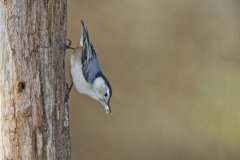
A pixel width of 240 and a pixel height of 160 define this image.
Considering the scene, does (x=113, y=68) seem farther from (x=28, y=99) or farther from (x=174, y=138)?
(x=28, y=99)

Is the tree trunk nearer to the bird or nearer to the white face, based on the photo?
the bird

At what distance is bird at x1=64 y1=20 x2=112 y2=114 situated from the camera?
4105 millimetres

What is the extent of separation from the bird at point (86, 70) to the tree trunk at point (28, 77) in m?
0.81

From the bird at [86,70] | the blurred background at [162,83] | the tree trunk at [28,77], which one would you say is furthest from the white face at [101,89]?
the blurred background at [162,83]

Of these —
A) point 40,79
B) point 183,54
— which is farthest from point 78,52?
point 183,54

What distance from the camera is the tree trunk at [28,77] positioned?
3156 millimetres

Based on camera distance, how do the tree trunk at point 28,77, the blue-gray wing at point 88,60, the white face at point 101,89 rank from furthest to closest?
the white face at point 101,89
the blue-gray wing at point 88,60
the tree trunk at point 28,77

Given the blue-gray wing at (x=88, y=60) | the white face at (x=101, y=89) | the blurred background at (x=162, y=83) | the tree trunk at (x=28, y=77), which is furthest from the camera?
the blurred background at (x=162, y=83)

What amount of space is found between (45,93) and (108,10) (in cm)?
388

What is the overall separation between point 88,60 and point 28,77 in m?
1.00

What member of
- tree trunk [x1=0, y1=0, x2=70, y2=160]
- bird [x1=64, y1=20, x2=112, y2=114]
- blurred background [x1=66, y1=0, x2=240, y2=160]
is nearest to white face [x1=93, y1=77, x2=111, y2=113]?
bird [x1=64, y1=20, x2=112, y2=114]

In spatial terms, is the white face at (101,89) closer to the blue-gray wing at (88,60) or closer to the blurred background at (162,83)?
the blue-gray wing at (88,60)

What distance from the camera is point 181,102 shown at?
23.7ft

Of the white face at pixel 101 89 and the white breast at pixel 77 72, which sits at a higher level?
the white breast at pixel 77 72
